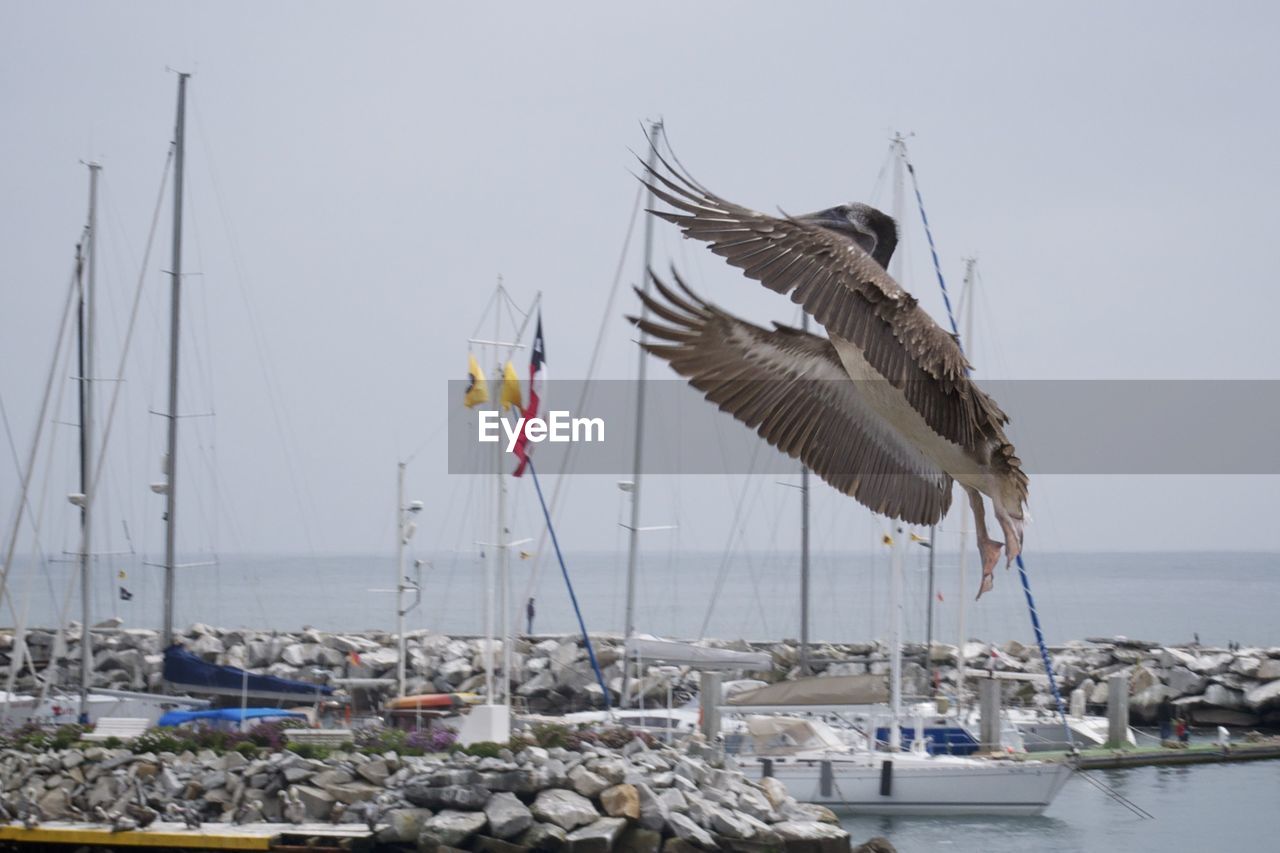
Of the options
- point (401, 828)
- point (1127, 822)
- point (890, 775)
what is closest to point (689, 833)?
point (401, 828)

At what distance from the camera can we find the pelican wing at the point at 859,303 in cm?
622

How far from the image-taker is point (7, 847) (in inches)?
609

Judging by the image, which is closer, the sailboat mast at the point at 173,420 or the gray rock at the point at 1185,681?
the sailboat mast at the point at 173,420

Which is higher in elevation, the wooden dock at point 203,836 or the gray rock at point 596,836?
the gray rock at point 596,836

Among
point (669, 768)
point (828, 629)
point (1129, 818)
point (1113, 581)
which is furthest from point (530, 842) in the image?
point (1113, 581)

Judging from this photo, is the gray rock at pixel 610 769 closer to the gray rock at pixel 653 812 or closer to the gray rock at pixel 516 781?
the gray rock at pixel 653 812

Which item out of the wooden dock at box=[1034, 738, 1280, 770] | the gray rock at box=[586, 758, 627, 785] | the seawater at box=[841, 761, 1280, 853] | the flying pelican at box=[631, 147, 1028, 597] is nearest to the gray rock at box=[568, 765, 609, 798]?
the gray rock at box=[586, 758, 627, 785]

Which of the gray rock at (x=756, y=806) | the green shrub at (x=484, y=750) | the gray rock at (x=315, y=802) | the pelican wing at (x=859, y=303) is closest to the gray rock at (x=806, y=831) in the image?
the gray rock at (x=756, y=806)

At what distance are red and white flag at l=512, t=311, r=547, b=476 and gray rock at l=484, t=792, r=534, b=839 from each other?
691 centimetres

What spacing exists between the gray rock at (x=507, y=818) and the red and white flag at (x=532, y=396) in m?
6.91

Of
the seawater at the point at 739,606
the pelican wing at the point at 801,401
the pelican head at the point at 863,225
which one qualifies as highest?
the pelican head at the point at 863,225

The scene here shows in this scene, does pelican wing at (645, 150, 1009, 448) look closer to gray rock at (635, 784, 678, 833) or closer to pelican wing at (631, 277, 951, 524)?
pelican wing at (631, 277, 951, 524)

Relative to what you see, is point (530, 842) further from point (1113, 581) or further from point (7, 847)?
point (1113, 581)

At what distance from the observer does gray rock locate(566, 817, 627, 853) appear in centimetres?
1454
